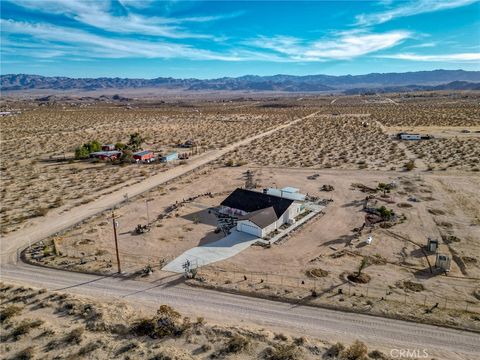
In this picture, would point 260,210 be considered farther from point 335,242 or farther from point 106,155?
point 106,155

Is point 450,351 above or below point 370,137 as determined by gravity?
below

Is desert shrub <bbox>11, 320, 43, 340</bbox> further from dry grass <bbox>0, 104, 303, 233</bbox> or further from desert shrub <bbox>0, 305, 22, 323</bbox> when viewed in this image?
dry grass <bbox>0, 104, 303, 233</bbox>

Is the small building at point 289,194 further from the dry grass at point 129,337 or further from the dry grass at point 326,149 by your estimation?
the dry grass at point 129,337

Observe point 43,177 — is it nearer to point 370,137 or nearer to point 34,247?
point 34,247

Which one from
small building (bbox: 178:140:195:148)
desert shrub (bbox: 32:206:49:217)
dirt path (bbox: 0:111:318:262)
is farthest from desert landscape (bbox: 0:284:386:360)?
small building (bbox: 178:140:195:148)

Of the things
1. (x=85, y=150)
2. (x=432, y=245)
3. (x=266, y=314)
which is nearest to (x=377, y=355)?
(x=266, y=314)

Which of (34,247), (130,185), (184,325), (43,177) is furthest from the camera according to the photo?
(43,177)

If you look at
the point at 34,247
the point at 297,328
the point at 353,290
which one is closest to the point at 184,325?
the point at 297,328
